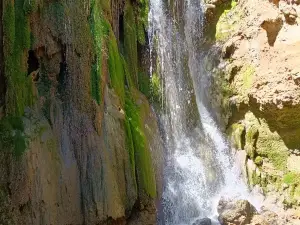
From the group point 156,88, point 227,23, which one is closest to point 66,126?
point 156,88

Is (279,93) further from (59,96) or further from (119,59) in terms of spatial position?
(59,96)

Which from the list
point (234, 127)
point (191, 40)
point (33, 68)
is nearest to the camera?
point (33, 68)

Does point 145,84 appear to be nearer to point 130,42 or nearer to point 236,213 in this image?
point 130,42

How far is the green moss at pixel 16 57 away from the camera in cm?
833

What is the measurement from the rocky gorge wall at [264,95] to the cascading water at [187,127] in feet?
1.70

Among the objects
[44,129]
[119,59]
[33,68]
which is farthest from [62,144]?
[119,59]

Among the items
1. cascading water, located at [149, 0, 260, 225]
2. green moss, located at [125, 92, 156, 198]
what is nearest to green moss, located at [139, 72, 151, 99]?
cascading water, located at [149, 0, 260, 225]

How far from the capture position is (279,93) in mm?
12180

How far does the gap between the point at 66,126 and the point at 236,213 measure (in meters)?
4.41

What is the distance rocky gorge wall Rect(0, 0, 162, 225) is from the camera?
7980 millimetres

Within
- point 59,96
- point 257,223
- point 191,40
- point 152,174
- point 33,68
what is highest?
point 191,40

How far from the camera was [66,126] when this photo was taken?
8.86 metres

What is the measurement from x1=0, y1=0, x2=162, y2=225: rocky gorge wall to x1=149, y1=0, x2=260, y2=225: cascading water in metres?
1.52

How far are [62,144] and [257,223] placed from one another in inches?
193
